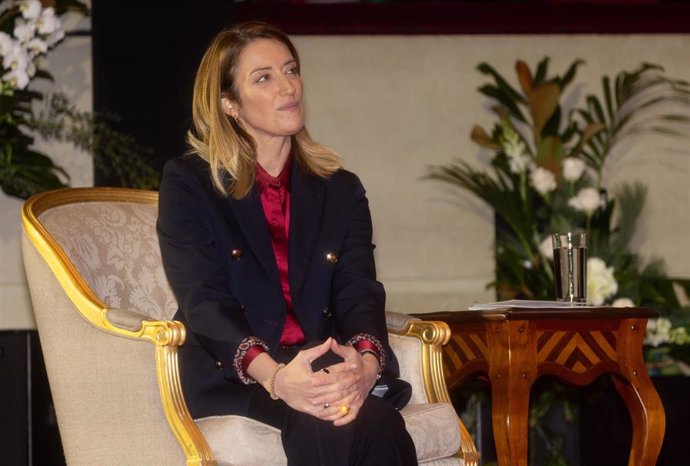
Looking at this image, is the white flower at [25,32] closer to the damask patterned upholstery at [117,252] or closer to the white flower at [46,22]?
the white flower at [46,22]

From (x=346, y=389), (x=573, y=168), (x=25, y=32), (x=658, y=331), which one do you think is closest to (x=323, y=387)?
(x=346, y=389)

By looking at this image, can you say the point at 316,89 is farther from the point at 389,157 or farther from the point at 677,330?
the point at 677,330

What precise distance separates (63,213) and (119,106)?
1393mm

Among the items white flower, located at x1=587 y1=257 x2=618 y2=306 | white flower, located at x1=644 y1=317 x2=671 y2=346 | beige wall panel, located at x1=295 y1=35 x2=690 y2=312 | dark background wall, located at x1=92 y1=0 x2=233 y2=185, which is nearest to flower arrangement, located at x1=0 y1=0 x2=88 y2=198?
dark background wall, located at x1=92 y1=0 x2=233 y2=185

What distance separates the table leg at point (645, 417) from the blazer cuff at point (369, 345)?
1.04 metres

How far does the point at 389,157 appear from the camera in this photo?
5.50 meters

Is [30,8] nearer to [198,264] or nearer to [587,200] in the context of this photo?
[198,264]

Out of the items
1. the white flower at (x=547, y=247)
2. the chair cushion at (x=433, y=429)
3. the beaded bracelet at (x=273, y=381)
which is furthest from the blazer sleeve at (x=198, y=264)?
the white flower at (x=547, y=247)

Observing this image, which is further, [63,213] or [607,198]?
[607,198]

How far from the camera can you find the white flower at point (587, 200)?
485cm

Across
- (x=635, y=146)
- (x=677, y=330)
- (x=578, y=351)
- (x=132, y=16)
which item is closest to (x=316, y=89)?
(x=132, y=16)

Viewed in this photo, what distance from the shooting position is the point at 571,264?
12.0 feet

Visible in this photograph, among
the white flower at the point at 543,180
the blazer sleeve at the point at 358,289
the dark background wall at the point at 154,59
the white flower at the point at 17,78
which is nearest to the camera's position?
the blazer sleeve at the point at 358,289

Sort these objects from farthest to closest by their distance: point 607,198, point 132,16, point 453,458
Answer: point 607,198, point 132,16, point 453,458
